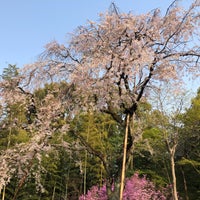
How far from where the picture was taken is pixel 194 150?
19750mm

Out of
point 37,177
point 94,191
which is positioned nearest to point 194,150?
point 94,191

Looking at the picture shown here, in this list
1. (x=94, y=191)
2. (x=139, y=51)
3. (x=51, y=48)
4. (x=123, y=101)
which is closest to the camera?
(x=139, y=51)

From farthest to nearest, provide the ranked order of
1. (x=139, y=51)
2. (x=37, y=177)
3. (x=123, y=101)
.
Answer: (x=37, y=177) → (x=123, y=101) → (x=139, y=51)

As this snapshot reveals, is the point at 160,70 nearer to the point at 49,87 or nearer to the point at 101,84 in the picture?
the point at 101,84

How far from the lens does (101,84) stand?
7688mm

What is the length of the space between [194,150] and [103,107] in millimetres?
13020

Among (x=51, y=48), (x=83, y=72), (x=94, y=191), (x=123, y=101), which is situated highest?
(x=51, y=48)

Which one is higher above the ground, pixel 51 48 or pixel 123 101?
pixel 51 48

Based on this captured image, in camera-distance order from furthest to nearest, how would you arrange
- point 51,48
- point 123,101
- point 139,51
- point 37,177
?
point 37,177 → point 51,48 → point 123,101 → point 139,51

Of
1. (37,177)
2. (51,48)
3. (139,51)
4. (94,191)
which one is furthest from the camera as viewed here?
(94,191)

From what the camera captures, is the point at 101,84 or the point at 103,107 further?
the point at 103,107

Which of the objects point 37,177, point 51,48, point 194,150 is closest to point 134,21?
point 51,48

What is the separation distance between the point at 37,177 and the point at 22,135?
11609 mm

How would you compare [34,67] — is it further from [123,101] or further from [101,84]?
[123,101]
